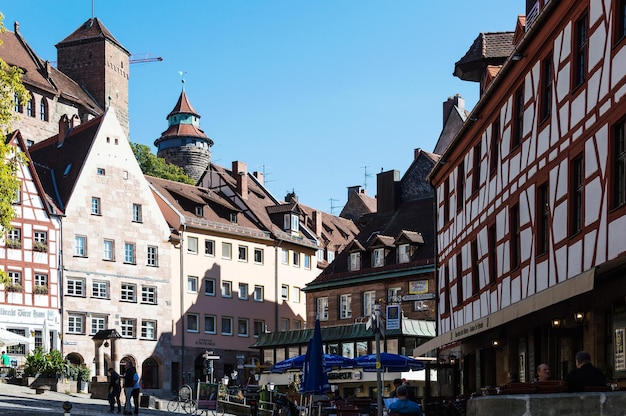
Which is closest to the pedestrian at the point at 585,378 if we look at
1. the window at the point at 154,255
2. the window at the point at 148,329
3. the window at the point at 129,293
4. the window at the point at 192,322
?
the window at the point at 129,293

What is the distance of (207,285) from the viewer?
72.4 meters

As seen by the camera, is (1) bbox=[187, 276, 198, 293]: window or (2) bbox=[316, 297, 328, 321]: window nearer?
(2) bbox=[316, 297, 328, 321]: window

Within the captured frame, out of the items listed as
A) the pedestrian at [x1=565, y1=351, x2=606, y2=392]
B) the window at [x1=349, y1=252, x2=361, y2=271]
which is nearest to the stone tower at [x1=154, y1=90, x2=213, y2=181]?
the window at [x1=349, y1=252, x2=361, y2=271]

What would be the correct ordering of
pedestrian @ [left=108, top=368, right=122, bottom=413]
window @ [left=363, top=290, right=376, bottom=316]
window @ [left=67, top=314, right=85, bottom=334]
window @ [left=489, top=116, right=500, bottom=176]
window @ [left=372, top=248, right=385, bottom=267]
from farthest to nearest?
window @ [left=372, top=248, right=385, bottom=267] → window @ [left=363, top=290, right=376, bottom=316] → window @ [left=67, top=314, right=85, bottom=334] → pedestrian @ [left=108, top=368, right=122, bottom=413] → window @ [left=489, top=116, right=500, bottom=176]

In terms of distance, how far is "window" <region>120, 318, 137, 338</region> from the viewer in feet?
216

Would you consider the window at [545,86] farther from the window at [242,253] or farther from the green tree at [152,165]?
the green tree at [152,165]

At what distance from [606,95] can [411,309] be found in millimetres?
40721

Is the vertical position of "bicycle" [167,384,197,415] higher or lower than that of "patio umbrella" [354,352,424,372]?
lower

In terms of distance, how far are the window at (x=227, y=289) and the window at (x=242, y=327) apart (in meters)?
1.73

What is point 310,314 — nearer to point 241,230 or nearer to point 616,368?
point 241,230

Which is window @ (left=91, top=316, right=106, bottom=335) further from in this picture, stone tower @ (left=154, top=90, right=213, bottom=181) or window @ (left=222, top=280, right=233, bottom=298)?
stone tower @ (left=154, top=90, right=213, bottom=181)

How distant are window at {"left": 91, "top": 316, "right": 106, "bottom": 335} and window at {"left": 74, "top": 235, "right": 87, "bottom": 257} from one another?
3.47 metres

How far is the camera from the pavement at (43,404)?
29.3 m

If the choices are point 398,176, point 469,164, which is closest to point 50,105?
point 398,176
